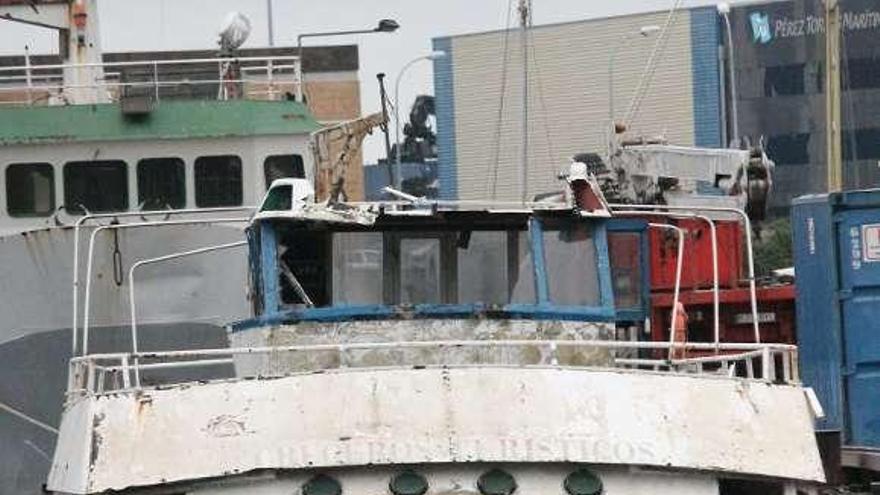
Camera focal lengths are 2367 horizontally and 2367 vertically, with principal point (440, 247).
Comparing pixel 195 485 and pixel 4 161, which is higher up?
pixel 4 161

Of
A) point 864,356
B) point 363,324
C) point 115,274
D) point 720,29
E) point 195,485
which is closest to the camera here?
point 195,485

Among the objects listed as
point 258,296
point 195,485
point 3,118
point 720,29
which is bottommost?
point 195,485

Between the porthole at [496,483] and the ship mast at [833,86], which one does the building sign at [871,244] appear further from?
the ship mast at [833,86]

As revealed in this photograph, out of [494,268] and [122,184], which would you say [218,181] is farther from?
[494,268]

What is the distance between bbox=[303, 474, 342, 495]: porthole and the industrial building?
61355 millimetres

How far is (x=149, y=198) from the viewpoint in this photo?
25.5 meters

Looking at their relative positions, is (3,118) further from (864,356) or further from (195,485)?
(195,485)

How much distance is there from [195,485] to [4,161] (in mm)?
12985

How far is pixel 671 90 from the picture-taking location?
258 feet

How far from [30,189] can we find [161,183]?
1.40 m

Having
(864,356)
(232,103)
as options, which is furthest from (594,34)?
(864,356)

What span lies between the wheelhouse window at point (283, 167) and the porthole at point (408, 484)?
12.7m

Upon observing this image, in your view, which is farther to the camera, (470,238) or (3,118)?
(3,118)

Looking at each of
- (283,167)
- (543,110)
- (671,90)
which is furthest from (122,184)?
(671,90)
